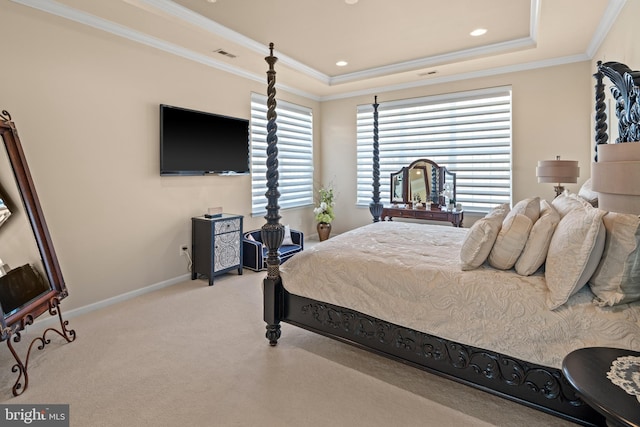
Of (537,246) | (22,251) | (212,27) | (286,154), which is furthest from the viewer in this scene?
(286,154)

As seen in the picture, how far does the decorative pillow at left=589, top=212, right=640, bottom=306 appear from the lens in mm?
1580

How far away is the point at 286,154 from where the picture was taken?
593cm

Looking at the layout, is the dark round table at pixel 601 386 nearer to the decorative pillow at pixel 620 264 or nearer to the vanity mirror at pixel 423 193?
the decorative pillow at pixel 620 264

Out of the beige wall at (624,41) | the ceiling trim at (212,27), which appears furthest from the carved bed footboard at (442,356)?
the ceiling trim at (212,27)

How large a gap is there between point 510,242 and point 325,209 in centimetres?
428

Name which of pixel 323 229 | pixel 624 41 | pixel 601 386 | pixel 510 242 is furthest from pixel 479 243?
pixel 323 229

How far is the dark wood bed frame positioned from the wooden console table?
81.9 inches

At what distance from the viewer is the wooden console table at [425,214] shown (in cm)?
489

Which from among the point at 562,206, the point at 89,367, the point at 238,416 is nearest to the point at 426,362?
the point at 238,416

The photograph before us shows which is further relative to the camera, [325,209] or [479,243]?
[325,209]

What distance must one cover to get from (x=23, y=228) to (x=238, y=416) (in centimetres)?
216

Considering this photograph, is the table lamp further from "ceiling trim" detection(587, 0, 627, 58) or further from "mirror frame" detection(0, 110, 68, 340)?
"mirror frame" detection(0, 110, 68, 340)

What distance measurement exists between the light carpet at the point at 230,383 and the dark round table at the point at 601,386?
0.77 metres

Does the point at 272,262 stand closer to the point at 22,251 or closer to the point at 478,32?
the point at 22,251
